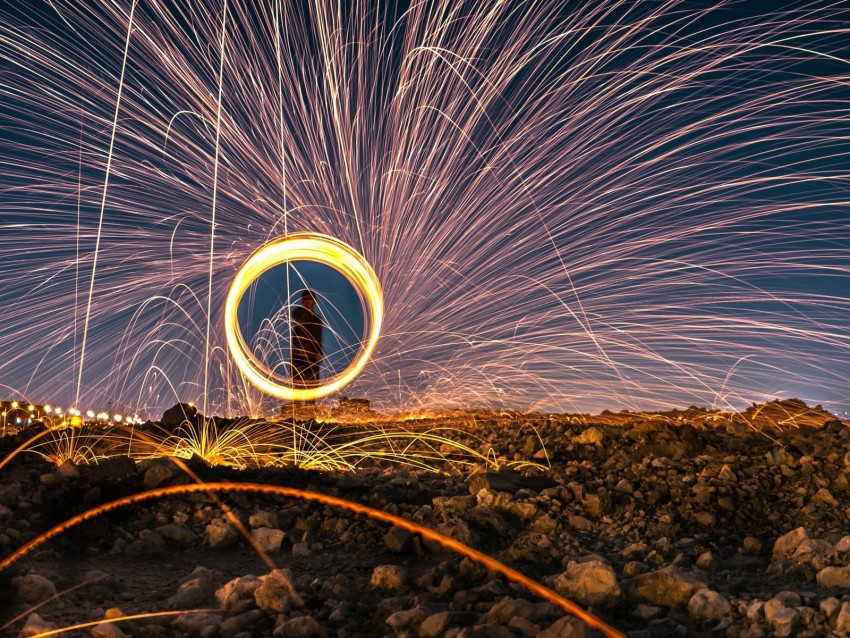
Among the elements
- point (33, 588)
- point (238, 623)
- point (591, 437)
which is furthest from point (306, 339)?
point (238, 623)

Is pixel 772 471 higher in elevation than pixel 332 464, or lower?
higher

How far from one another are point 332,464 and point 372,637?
4837 millimetres

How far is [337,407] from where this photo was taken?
58.7 feet

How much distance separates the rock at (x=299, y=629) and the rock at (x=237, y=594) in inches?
17.2

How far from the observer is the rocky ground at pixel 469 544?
3.45m

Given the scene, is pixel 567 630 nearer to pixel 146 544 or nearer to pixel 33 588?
pixel 33 588

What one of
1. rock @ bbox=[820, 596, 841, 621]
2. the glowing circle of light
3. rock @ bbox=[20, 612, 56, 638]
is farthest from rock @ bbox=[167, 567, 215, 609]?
the glowing circle of light

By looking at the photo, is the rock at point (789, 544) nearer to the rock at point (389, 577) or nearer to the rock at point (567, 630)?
the rock at point (567, 630)

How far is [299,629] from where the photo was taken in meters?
3.34

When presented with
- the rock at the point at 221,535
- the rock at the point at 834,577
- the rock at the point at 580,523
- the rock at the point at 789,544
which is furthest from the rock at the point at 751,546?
the rock at the point at 221,535

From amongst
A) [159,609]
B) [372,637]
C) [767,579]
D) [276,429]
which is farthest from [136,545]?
[276,429]

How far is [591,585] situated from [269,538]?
93.9 inches

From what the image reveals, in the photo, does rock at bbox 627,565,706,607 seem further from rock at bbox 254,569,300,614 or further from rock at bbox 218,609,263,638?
rock at bbox 218,609,263,638

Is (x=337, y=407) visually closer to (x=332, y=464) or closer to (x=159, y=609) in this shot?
(x=332, y=464)
